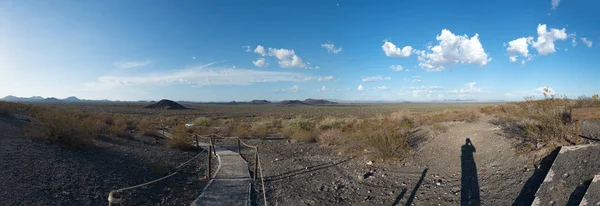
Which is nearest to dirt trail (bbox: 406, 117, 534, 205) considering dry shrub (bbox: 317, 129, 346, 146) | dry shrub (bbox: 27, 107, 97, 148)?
dry shrub (bbox: 317, 129, 346, 146)

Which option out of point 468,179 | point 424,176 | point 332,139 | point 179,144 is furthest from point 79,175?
point 332,139

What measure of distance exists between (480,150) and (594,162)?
11.4 feet

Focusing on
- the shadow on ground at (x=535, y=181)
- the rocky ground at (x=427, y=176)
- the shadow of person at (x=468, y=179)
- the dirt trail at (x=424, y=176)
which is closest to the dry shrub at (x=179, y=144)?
the rocky ground at (x=427, y=176)

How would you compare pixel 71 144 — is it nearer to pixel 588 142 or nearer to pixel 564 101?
pixel 588 142

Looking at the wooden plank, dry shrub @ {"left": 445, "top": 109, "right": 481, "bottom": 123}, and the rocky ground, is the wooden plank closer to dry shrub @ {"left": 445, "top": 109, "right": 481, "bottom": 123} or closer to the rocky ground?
the rocky ground

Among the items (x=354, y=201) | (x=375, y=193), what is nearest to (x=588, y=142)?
(x=375, y=193)

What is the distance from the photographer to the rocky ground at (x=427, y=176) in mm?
6734

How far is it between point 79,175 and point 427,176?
29.4 feet

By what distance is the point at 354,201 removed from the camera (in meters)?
7.36

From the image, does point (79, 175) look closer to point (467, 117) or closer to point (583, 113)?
point (583, 113)

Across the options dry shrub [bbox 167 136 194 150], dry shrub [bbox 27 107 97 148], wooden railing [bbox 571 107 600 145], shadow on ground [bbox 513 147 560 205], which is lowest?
A: dry shrub [bbox 167 136 194 150]

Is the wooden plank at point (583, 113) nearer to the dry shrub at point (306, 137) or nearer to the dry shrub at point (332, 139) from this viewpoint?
the dry shrub at point (332, 139)

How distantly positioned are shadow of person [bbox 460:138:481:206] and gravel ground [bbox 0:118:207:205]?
6.16m

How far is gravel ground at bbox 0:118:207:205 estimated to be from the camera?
6.30 metres
